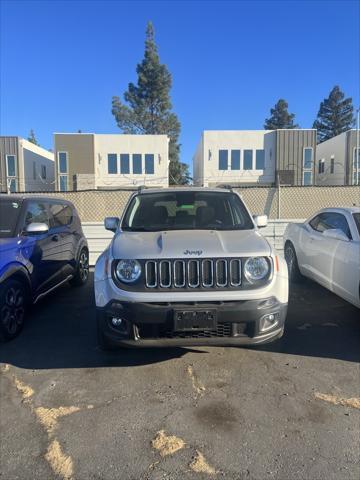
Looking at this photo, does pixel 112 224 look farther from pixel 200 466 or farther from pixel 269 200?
pixel 269 200

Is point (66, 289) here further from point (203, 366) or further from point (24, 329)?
point (203, 366)

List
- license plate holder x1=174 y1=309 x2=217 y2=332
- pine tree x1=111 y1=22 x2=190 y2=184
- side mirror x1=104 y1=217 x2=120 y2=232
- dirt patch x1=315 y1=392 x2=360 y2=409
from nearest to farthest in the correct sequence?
1. dirt patch x1=315 y1=392 x2=360 y2=409
2. license plate holder x1=174 y1=309 x2=217 y2=332
3. side mirror x1=104 y1=217 x2=120 y2=232
4. pine tree x1=111 y1=22 x2=190 y2=184

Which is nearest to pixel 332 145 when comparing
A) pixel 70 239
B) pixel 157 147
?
pixel 157 147

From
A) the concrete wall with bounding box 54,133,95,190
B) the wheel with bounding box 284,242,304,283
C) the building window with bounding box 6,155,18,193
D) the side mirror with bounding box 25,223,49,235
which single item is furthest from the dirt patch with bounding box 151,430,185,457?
the building window with bounding box 6,155,18,193

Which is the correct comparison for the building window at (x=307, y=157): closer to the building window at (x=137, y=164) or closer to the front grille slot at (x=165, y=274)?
the building window at (x=137, y=164)

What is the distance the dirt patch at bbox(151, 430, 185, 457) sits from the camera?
260 centimetres

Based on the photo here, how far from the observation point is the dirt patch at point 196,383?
3.38 metres

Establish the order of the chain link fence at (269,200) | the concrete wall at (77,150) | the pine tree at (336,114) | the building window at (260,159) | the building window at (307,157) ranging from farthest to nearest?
the pine tree at (336,114) < the building window at (307,157) < the building window at (260,159) < the concrete wall at (77,150) < the chain link fence at (269,200)

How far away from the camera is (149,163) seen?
30203mm

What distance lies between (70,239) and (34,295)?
71.5 inches

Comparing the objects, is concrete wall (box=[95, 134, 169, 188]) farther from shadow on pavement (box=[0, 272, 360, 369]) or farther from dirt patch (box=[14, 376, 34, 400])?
dirt patch (box=[14, 376, 34, 400])

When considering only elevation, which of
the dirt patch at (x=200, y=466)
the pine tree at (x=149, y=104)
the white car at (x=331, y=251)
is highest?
the pine tree at (x=149, y=104)

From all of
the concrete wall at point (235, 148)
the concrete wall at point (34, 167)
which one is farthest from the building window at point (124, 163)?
the concrete wall at point (235, 148)

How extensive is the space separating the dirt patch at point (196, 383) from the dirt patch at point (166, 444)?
64 cm
